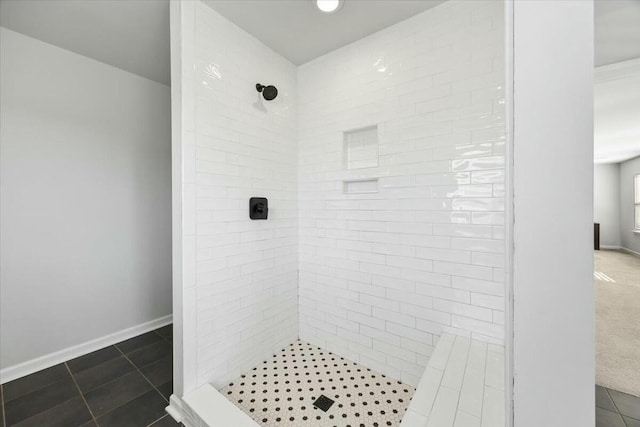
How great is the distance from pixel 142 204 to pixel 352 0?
2.78 metres

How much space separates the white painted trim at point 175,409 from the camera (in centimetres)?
154

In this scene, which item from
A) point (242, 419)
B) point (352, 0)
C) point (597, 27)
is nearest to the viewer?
point (597, 27)

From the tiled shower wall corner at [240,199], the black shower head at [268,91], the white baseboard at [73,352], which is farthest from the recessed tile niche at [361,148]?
the white baseboard at [73,352]

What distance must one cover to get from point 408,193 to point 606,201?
4.72 ft

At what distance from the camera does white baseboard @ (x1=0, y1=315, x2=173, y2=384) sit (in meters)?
A: 1.88

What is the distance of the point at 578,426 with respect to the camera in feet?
1.18

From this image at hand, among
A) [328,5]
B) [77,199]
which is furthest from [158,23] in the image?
[77,199]

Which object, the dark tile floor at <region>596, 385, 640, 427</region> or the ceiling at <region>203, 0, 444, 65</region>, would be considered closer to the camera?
the dark tile floor at <region>596, 385, 640, 427</region>

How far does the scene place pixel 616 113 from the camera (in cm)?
36

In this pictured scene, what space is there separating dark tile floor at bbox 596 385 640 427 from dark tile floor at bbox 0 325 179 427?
204 cm

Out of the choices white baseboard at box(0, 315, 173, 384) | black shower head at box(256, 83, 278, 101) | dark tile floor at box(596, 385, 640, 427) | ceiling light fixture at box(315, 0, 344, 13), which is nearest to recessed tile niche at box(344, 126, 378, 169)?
black shower head at box(256, 83, 278, 101)

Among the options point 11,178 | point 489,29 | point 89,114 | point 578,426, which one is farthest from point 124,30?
point 578,426

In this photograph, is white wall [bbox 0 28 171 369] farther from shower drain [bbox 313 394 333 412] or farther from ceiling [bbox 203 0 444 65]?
shower drain [bbox 313 394 333 412]

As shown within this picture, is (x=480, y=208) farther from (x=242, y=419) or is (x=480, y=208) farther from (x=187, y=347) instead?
(x=187, y=347)
